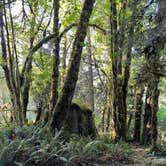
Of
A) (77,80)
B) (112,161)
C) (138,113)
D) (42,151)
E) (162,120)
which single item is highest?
(77,80)

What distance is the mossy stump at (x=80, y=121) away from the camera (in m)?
11.4

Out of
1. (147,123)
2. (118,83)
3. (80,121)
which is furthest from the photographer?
(80,121)

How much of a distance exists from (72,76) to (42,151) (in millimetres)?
2609

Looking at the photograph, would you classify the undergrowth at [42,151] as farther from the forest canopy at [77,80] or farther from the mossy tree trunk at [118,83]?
the mossy tree trunk at [118,83]

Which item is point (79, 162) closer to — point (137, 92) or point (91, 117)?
point (91, 117)

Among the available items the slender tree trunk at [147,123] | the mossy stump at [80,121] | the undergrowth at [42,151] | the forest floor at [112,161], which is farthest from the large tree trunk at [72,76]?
the slender tree trunk at [147,123]

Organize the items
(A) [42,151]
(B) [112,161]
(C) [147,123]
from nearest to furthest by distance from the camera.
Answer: (A) [42,151] < (B) [112,161] < (C) [147,123]

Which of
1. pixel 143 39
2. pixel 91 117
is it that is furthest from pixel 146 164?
pixel 91 117

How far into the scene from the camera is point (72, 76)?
750 cm

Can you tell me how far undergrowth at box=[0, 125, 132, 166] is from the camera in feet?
16.7

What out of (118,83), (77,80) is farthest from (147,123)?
(77,80)

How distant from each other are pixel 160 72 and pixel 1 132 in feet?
13.4

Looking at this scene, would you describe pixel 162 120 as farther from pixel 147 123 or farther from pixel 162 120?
pixel 147 123

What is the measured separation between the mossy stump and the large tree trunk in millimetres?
3594
